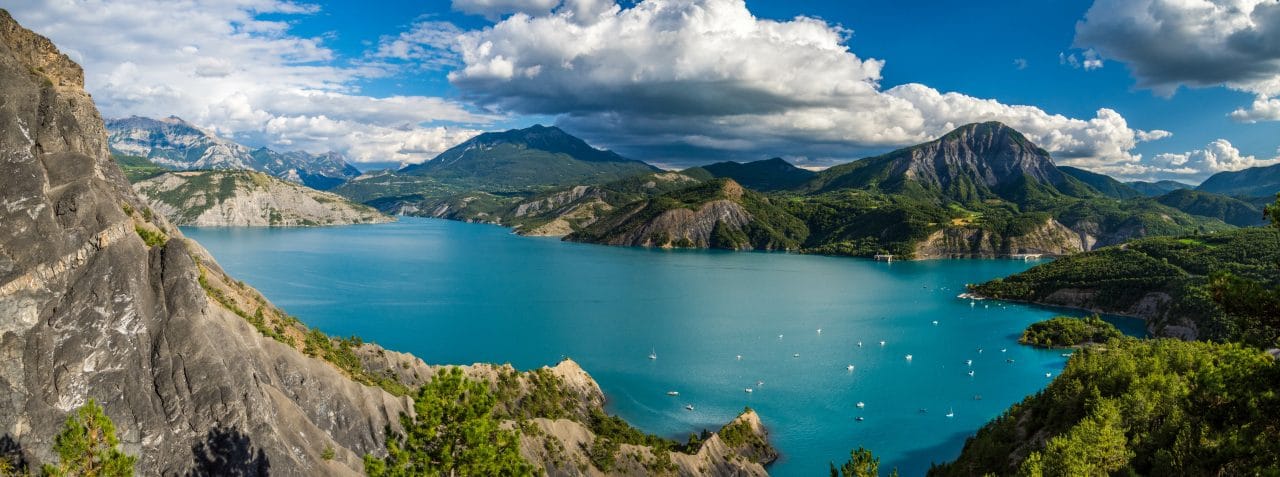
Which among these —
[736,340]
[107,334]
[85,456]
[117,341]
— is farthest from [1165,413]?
[736,340]

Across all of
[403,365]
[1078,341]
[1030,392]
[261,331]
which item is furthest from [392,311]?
[1078,341]

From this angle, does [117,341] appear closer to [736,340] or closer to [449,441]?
[449,441]

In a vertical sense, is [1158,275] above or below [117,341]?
below

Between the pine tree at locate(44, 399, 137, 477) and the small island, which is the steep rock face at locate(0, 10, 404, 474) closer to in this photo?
the pine tree at locate(44, 399, 137, 477)

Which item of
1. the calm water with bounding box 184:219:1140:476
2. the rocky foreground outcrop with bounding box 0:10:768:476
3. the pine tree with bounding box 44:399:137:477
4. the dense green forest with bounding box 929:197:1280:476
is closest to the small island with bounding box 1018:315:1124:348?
the calm water with bounding box 184:219:1140:476

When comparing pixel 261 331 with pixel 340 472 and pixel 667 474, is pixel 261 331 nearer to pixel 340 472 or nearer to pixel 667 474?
pixel 340 472

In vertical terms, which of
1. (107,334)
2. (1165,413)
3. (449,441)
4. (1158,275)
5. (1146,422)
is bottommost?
(1158,275)

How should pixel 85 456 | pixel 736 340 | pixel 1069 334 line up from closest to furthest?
1. pixel 85 456
2. pixel 736 340
3. pixel 1069 334
